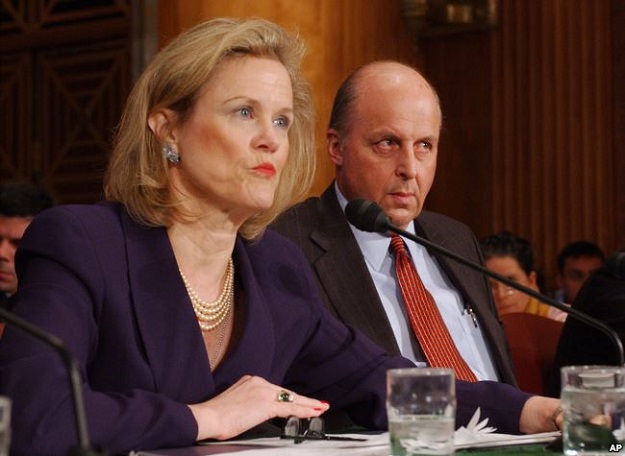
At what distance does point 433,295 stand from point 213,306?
3.38 feet

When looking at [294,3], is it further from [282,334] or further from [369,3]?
[282,334]

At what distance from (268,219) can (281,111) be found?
0.29 metres

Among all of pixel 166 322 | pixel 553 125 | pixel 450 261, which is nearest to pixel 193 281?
pixel 166 322

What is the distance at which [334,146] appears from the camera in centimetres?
361

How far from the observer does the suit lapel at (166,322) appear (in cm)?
231

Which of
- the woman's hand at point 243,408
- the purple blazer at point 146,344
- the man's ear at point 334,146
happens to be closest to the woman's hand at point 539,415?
the purple blazer at point 146,344

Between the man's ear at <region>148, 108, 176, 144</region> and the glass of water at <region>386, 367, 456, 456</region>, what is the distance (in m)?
0.88

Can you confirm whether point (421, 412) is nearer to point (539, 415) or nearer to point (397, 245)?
→ point (539, 415)

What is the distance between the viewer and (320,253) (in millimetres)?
3238

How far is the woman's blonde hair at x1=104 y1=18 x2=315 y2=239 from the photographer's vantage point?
8.12ft

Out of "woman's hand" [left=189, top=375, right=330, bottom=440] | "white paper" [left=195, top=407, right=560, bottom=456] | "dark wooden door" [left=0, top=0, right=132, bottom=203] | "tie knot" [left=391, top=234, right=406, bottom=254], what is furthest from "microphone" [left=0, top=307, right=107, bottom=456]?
A: "dark wooden door" [left=0, top=0, right=132, bottom=203]

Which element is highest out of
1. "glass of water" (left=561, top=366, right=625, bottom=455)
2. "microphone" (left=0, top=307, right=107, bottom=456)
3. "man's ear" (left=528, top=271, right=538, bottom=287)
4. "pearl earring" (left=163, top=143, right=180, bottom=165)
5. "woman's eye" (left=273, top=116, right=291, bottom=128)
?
"woman's eye" (left=273, top=116, right=291, bottom=128)

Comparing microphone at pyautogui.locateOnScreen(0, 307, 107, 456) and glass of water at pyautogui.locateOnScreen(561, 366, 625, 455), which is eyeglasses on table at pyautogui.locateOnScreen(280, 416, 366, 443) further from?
microphone at pyautogui.locateOnScreen(0, 307, 107, 456)

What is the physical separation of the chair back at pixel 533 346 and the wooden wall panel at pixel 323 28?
87.8 inches
